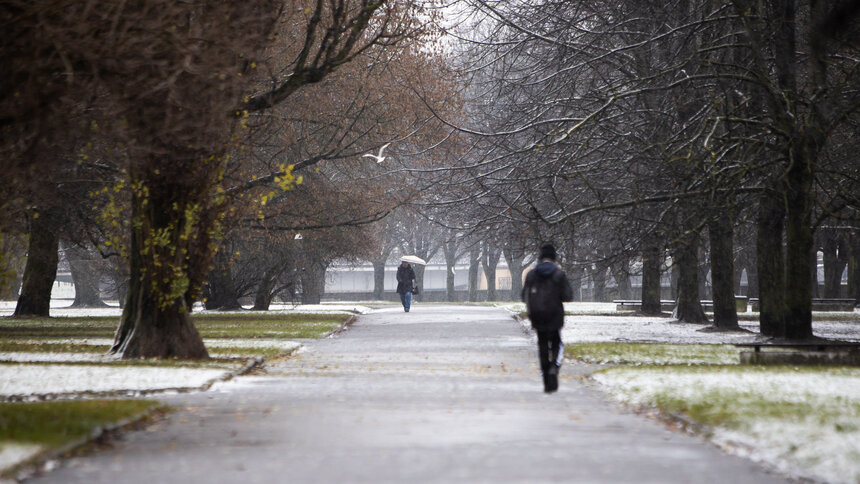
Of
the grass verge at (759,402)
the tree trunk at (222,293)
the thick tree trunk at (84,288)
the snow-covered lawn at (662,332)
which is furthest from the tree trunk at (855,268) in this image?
the thick tree trunk at (84,288)

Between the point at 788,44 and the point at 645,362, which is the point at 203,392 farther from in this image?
the point at 788,44

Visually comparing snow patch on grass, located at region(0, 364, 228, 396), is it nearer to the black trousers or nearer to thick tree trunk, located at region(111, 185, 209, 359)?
thick tree trunk, located at region(111, 185, 209, 359)

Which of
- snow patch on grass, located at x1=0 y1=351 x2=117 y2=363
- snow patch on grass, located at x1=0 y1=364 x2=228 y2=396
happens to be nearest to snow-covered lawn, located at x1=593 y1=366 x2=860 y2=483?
snow patch on grass, located at x1=0 y1=364 x2=228 y2=396

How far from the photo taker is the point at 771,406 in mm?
11469

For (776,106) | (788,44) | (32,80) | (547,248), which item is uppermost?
(788,44)

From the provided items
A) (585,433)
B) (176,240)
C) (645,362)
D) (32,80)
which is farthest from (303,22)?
(585,433)

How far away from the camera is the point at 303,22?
33.1 m

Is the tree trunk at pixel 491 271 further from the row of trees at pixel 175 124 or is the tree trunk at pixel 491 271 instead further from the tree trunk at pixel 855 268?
the row of trees at pixel 175 124

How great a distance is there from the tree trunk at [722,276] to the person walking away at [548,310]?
15383 millimetres

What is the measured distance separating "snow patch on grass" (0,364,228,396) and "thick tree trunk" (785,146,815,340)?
33.2 feet

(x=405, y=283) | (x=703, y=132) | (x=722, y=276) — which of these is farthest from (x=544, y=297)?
(x=405, y=283)

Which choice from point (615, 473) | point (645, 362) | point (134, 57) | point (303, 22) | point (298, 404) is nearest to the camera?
point (615, 473)

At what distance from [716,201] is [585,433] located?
12370 mm

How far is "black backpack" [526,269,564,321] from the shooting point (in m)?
14.0
